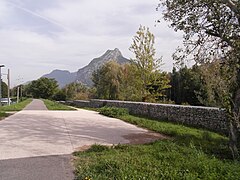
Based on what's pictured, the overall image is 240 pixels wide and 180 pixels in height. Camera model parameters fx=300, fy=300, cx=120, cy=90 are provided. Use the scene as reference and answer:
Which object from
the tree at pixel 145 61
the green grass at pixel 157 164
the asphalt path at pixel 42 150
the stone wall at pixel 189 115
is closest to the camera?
the green grass at pixel 157 164

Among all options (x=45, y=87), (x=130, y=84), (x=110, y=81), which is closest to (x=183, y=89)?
(x=130, y=84)

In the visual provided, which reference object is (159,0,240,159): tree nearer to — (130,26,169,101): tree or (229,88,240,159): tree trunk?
(229,88,240,159): tree trunk

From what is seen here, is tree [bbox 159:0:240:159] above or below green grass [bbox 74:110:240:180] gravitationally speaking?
above

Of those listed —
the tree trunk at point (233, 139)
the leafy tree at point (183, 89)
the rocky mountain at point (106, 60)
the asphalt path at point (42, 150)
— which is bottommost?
the asphalt path at point (42, 150)

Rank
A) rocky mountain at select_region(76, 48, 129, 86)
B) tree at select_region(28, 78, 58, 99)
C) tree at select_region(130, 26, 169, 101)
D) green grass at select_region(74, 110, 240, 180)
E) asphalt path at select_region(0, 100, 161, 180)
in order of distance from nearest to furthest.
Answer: green grass at select_region(74, 110, 240, 180)
asphalt path at select_region(0, 100, 161, 180)
tree at select_region(130, 26, 169, 101)
rocky mountain at select_region(76, 48, 129, 86)
tree at select_region(28, 78, 58, 99)

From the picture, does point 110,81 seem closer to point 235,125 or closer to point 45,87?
point 235,125

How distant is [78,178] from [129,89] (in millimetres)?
27802

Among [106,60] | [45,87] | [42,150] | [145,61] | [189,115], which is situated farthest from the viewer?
[45,87]

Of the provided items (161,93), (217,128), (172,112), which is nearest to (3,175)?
(217,128)

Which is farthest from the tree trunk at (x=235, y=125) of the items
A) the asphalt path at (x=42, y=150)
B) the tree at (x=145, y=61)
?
the tree at (x=145, y=61)

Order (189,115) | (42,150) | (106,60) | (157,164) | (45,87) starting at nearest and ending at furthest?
1. (157,164)
2. (42,150)
3. (189,115)
4. (106,60)
5. (45,87)

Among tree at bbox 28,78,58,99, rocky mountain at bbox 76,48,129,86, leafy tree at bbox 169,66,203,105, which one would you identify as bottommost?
leafy tree at bbox 169,66,203,105

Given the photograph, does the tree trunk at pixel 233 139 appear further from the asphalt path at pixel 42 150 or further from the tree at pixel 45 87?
the tree at pixel 45 87

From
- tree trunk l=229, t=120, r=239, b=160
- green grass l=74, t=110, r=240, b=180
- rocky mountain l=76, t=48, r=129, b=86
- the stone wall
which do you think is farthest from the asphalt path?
rocky mountain l=76, t=48, r=129, b=86
